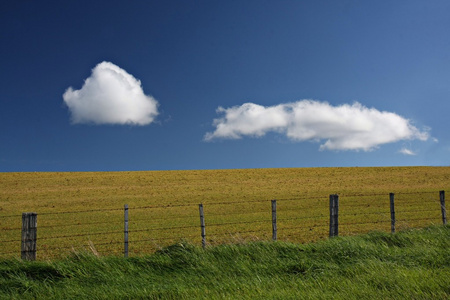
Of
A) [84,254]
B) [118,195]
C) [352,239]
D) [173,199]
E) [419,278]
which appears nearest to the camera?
[419,278]

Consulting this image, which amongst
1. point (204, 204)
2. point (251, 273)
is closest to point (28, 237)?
point (251, 273)

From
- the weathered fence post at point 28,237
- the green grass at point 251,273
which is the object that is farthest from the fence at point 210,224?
the green grass at point 251,273

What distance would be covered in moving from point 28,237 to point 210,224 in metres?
11.4

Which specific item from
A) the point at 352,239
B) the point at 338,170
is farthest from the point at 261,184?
the point at 352,239

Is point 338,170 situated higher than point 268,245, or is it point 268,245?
point 338,170

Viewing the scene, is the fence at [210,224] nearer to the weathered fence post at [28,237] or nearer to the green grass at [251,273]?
the weathered fence post at [28,237]

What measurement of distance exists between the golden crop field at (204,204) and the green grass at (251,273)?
2.88 feet

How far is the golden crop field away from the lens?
16656mm

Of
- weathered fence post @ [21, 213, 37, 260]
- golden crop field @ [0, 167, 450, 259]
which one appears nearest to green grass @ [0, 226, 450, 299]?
golden crop field @ [0, 167, 450, 259]

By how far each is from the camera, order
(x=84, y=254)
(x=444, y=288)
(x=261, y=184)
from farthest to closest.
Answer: (x=261, y=184)
(x=84, y=254)
(x=444, y=288)

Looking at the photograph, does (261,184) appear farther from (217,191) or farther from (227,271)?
(227,271)

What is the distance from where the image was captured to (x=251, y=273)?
287 inches

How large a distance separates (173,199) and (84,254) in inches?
1031

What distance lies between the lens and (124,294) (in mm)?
6359
